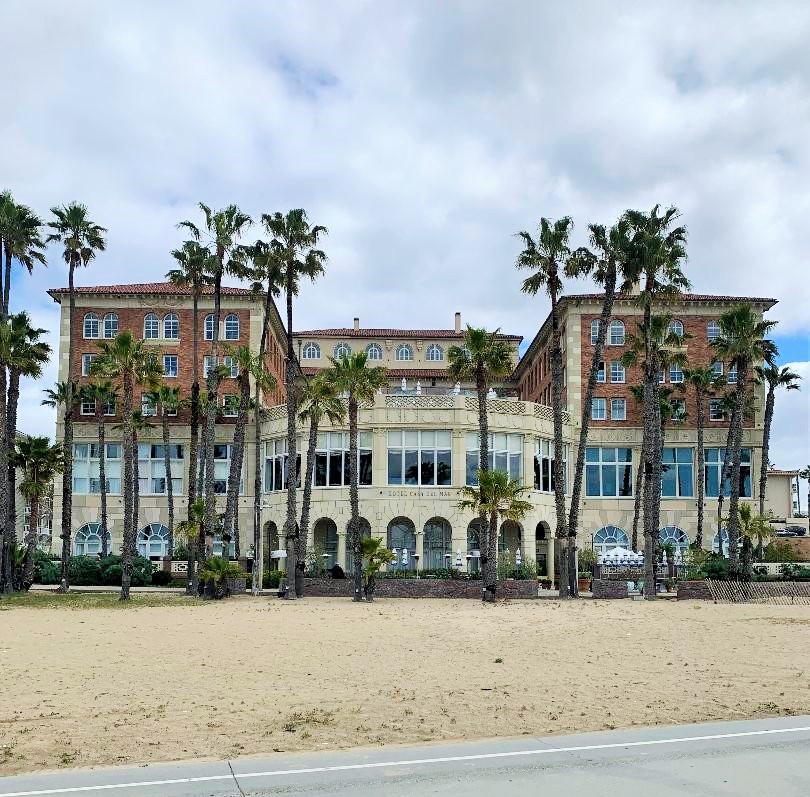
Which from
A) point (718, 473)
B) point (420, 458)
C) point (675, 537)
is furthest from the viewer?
point (718, 473)

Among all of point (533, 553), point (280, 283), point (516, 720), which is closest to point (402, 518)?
point (533, 553)

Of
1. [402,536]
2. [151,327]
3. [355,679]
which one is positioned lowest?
[355,679]

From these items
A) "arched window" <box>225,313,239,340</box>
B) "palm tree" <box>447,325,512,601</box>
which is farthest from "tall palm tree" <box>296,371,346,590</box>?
"arched window" <box>225,313,239,340</box>

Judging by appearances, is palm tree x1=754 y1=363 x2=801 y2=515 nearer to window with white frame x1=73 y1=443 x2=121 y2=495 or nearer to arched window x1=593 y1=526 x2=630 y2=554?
arched window x1=593 y1=526 x2=630 y2=554

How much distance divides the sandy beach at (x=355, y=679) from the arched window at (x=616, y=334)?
37126 millimetres

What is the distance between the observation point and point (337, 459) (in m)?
56.8

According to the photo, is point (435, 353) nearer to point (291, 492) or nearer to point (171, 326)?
point (171, 326)

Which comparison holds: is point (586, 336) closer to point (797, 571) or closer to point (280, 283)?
point (797, 571)

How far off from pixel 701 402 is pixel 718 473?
4984mm

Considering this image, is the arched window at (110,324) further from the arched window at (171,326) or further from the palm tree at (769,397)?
the palm tree at (769,397)

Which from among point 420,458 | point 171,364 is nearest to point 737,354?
point 420,458

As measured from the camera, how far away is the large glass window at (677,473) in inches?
2522

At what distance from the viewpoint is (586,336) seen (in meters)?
66.2

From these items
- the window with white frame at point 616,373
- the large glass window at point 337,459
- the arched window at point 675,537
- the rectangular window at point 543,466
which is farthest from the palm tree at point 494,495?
the window with white frame at point 616,373
